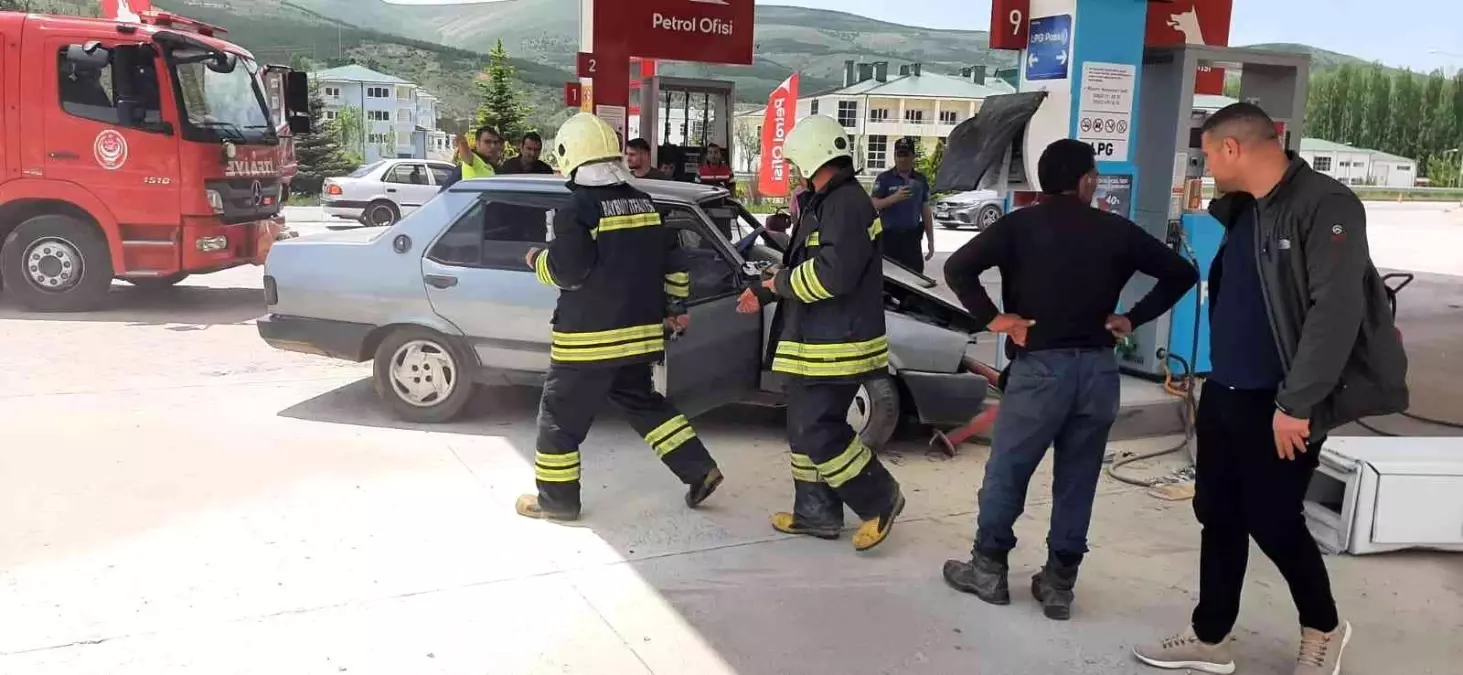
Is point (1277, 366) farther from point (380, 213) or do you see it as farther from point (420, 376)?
point (380, 213)

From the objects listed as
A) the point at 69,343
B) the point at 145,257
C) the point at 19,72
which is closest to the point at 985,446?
the point at 69,343

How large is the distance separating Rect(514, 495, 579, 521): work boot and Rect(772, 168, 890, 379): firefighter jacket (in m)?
1.20

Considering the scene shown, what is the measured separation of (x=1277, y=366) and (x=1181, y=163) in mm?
4364

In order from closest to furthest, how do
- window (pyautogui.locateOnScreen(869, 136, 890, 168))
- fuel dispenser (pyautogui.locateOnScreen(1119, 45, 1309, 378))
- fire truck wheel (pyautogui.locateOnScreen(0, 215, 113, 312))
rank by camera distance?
fuel dispenser (pyautogui.locateOnScreen(1119, 45, 1309, 378))
fire truck wheel (pyautogui.locateOnScreen(0, 215, 113, 312))
window (pyautogui.locateOnScreen(869, 136, 890, 168))

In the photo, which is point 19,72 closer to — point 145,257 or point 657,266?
point 145,257

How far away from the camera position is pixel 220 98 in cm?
1053

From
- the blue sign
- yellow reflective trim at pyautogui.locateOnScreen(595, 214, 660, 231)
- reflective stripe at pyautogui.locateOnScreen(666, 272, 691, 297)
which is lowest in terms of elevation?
reflective stripe at pyautogui.locateOnScreen(666, 272, 691, 297)

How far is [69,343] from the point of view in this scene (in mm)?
8695

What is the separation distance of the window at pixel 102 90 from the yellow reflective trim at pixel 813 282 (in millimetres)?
7957

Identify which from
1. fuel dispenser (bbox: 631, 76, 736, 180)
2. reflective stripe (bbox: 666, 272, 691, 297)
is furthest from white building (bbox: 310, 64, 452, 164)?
reflective stripe (bbox: 666, 272, 691, 297)

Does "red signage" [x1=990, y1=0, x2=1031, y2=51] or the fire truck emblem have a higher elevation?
"red signage" [x1=990, y1=0, x2=1031, y2=51]

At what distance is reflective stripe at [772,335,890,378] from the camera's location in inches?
173

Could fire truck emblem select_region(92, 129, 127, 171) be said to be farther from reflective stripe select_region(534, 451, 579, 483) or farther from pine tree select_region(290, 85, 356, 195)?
pine tree select_region(290, 85, 356, 195)

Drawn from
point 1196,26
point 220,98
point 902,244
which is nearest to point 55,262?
point 220,98
